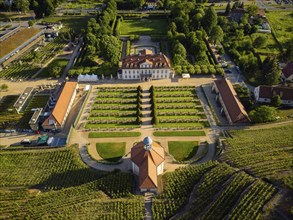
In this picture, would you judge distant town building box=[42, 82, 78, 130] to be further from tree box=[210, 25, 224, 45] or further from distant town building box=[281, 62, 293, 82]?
distant town building box=[281, 62, 293, 82]

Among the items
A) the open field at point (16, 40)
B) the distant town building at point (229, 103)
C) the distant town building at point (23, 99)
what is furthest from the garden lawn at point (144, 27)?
the distant town building at point (23, 99)

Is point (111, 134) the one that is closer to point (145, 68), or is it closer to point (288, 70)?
point (145, 68)

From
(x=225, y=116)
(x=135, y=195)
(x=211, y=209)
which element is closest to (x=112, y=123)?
(x=135, y=195)

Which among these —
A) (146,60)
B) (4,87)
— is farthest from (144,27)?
(4,87)

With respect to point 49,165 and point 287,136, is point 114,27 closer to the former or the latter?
point 49,165

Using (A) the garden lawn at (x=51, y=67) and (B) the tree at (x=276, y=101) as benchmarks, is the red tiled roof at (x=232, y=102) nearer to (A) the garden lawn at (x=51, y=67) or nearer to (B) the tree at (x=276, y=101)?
(B) the tree at (x=276, y=101)
